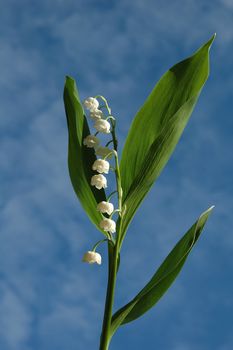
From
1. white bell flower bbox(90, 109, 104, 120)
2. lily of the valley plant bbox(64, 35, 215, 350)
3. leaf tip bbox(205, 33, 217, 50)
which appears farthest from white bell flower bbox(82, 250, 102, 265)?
leaf tip bbox(205, 33, 217, 50)

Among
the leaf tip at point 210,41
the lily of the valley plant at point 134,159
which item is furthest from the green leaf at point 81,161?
the leaf tip at point 210,41

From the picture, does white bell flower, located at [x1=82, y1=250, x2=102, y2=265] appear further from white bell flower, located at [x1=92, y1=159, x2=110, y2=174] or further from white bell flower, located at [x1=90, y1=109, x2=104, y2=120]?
white bell flower, located at [x1=90, y1=109, x2=104, y2=120]

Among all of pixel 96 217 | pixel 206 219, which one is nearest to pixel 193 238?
pixel 206 219

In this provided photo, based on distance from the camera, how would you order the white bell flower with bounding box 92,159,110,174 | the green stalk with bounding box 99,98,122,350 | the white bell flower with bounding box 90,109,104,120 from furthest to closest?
the white bell flower with bounding box 90,109,104,120 → the white bell flower with bounding box 92,159,110,174 → the green stalk with bounding box 99,98,122,350

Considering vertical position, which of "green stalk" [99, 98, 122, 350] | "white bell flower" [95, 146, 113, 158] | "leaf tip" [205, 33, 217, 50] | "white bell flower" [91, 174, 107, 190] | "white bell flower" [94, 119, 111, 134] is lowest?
"green stalk" [99, 98, 122, 350]

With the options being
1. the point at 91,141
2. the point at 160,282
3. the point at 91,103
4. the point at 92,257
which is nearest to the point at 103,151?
the point at 91,141

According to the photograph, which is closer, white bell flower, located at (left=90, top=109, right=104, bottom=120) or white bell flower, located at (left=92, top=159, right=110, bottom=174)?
white bell flower, located at (left=92, top=159, right=110, bottom=174)

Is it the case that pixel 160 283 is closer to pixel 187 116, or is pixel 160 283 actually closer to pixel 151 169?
pixel 151 169
